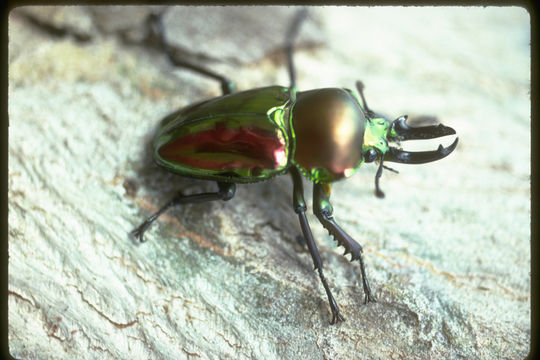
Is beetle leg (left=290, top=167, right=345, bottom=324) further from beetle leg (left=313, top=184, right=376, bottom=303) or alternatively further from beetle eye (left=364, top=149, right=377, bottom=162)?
beetle eye (left=364, top=149, right=377, bottom=162)

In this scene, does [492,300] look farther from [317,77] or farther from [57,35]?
[57,35]

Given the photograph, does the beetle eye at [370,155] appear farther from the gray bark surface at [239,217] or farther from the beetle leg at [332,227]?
the gray bark surface at [239,217]

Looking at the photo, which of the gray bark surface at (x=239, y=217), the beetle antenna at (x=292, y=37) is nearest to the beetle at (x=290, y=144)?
the gray bark surface at (x=239, y=217)

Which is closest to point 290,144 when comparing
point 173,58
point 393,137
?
point 393,137

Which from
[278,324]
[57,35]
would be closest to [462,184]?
[278,324]

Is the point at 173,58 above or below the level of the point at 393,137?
above

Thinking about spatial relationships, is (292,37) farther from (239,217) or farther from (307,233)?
(307,233)
